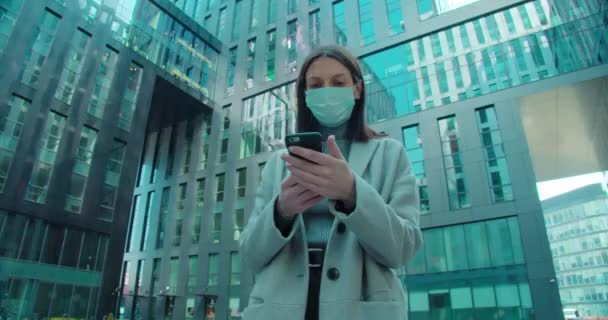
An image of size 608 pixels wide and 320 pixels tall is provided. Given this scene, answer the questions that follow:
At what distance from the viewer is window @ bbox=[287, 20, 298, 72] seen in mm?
30812

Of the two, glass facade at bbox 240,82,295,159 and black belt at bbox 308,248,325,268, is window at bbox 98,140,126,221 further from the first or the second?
black belt at bbox 308,248,325,268

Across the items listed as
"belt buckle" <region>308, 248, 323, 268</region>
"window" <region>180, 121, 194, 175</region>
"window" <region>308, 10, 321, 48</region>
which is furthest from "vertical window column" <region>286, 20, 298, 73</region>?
"belt buckle" <region>308, 248, 323, 268</region>

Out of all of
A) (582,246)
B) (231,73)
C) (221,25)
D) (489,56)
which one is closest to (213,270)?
(231,73)

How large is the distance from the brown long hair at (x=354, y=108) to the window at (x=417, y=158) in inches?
837

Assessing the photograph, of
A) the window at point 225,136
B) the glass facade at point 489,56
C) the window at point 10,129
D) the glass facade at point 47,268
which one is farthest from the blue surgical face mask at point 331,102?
the window at point 225,136

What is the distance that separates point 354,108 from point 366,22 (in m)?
28.2

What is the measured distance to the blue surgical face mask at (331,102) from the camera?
183 centimetres

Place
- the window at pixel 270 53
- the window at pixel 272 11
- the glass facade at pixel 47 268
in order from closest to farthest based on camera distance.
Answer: the glass facade at pixel 47 268 < the window at pixel 270 53 < the window at pixel 272 11

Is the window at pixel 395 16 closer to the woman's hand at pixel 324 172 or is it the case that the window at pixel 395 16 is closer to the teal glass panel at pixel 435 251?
the teal glass panel at pixel 435 251

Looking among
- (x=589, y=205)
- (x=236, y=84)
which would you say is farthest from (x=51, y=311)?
(x=589, y=205)

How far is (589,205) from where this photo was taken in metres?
79.2

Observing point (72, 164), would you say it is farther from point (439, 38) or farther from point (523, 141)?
point (523, 141)

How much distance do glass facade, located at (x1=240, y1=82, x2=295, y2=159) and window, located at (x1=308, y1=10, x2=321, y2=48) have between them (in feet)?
11.4

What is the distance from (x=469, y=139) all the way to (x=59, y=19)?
2486 centimetres
